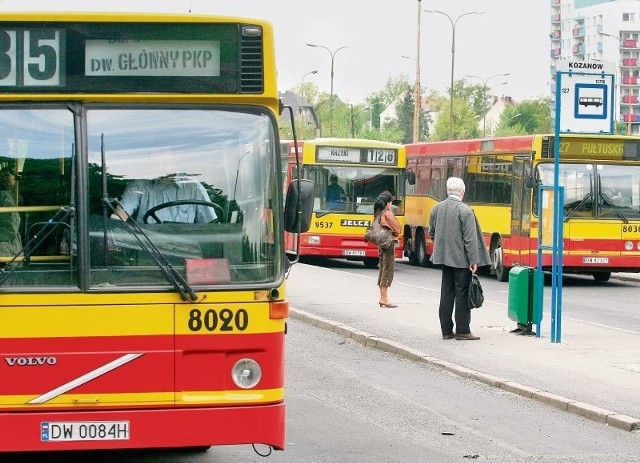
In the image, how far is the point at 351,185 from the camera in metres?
34.9

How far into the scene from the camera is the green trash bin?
55.4ft

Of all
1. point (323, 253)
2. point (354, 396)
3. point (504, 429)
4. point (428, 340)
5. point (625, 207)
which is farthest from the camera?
point (323, 253)

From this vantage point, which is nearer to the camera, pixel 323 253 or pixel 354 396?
pixel 354 396

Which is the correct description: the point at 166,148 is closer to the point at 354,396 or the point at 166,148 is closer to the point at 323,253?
the point at 354,396

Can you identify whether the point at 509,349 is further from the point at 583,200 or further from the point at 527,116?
the point at 527,116

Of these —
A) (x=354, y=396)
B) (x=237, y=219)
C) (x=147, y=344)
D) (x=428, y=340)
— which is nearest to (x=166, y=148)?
(x=237, y=219)

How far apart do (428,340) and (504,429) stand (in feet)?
19.0

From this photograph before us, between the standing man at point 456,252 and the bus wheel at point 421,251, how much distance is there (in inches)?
810

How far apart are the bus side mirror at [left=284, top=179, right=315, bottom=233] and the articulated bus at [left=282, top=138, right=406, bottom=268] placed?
85.8 feet

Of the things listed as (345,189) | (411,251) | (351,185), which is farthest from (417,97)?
(345,189)

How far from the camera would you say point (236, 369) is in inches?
312

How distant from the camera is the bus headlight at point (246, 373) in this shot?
7.93 m

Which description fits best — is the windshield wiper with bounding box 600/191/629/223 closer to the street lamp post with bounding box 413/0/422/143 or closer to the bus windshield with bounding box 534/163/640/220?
the bus windshield with bounding box 534/163/640/220

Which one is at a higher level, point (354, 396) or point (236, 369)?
point (236, 369)
